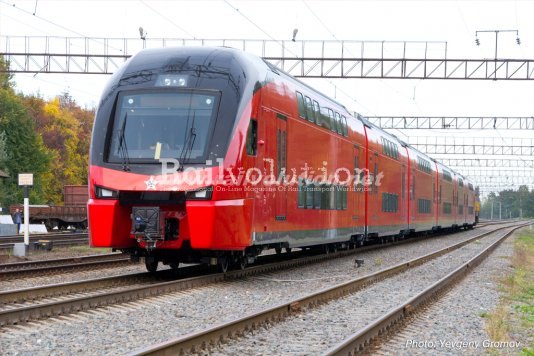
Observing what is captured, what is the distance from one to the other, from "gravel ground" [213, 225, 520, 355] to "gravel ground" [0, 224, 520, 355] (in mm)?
122

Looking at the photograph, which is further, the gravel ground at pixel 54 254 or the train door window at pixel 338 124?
the train door window at pixel 338 124

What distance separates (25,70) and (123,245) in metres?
21.2

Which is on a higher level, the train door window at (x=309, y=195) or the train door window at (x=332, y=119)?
the train door window at (x=332, y=119)

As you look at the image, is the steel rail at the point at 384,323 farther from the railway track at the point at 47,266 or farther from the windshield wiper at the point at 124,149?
the railway track at the point at 47,266

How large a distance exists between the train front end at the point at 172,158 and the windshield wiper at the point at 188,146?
0.05 ft

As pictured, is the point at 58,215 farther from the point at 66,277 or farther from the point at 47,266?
the point at 66,277

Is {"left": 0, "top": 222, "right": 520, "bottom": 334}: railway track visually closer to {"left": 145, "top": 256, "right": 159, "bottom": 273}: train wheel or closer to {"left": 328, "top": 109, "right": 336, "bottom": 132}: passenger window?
{"left": 145, "top": 256, "right": 159, "bottom": 273}: train wheel

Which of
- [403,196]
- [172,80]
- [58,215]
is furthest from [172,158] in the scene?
[58,215]

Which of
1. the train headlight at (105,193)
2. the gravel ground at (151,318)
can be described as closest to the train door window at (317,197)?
the gravel ground at (151,318)

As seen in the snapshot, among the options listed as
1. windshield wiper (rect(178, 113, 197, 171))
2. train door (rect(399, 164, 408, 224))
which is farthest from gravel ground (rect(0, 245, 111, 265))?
train door (rect(399, 164, 408, 224))

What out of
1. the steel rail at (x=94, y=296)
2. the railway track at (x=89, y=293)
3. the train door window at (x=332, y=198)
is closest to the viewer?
the steel rail at (x=94, y=296)

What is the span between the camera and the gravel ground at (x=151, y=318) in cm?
737

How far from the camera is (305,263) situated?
17750mm

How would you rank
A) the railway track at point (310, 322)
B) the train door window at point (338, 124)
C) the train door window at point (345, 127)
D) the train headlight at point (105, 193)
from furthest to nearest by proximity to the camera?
the train door window at point (345, 127) < the train door window at point (338, 124) < the train headlight at point (105, 193) < the railway track at point (310, 322)
